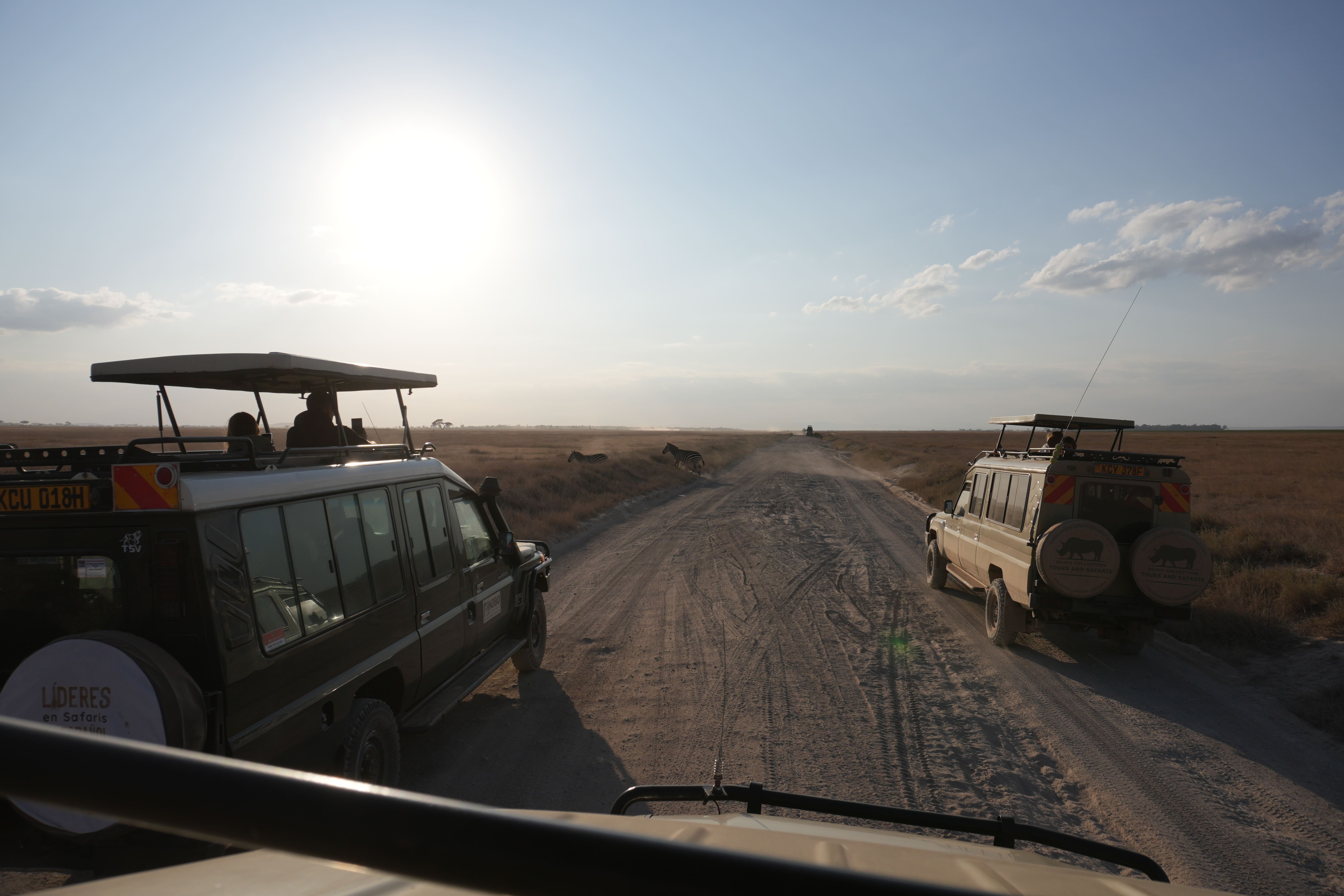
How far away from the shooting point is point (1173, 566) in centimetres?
710

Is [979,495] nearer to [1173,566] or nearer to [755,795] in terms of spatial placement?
[1173,566]

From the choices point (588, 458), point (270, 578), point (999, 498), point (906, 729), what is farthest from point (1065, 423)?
point (588, 458)

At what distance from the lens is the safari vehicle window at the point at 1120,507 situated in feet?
24.9

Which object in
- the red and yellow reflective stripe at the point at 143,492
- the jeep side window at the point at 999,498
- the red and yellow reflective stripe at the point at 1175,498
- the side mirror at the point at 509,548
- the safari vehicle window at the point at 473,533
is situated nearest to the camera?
the red and yellow reflective stripe at the point at 143,492

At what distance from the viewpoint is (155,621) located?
329 centimetres

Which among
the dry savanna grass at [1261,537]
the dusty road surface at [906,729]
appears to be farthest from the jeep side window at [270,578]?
the dry savanna grass at [1261,537]

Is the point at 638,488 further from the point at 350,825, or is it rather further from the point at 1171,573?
the point at 350,825

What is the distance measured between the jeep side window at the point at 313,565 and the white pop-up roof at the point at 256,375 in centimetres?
106

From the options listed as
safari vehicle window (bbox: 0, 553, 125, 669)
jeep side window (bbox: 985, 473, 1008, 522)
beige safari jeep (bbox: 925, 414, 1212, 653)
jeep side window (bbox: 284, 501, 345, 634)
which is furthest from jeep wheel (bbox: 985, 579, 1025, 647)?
safari vehicle window (bbox: 0, 553, 125, 669)

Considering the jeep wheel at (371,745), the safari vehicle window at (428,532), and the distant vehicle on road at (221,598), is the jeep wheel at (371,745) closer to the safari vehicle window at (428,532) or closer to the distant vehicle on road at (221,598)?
the distant vehicle on road at (221,598)

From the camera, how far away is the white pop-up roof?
15.3 ft

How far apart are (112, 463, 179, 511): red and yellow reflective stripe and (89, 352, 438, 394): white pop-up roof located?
1447 millimetres

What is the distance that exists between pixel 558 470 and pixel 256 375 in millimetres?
20938

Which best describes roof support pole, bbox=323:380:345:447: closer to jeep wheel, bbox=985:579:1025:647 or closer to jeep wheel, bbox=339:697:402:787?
jeep wheel, bbox=339:697:402:787
